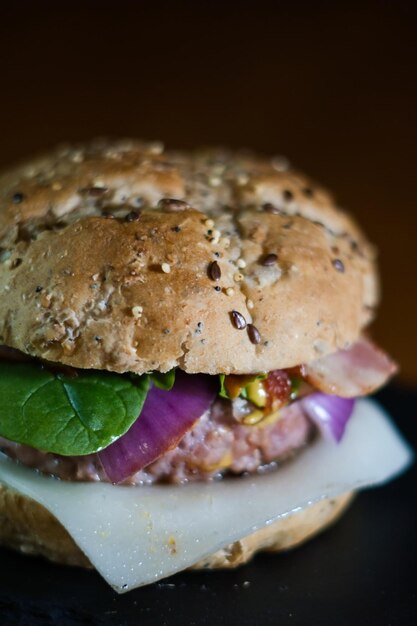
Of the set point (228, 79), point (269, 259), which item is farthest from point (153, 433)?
point (228, 79)

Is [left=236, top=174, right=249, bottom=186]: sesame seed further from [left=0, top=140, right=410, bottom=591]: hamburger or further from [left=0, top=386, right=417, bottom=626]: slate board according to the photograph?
[left=0, top=386, right=417, bottom=626]: slate board

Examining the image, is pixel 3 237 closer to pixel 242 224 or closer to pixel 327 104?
pixel 242 224

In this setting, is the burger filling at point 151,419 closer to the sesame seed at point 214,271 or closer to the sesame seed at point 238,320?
the sesame seed at point 238,320

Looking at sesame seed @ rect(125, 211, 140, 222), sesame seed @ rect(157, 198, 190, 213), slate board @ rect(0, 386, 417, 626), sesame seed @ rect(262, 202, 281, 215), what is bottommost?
slate board @ rect(0, 386, 417, 626)

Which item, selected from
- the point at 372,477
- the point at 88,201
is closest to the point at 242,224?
the point at 88,201

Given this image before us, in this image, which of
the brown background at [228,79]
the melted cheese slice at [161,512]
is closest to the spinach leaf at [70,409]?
the melted cheese slice at [161,512]

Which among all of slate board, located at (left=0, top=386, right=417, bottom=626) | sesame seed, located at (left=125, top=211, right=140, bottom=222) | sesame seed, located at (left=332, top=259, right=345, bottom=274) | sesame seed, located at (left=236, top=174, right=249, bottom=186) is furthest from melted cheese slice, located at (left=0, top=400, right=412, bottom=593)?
sesame seed, located at (left=236, top=174, right=249, bottom=186)

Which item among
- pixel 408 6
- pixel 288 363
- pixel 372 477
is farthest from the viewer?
pixel 408 6
